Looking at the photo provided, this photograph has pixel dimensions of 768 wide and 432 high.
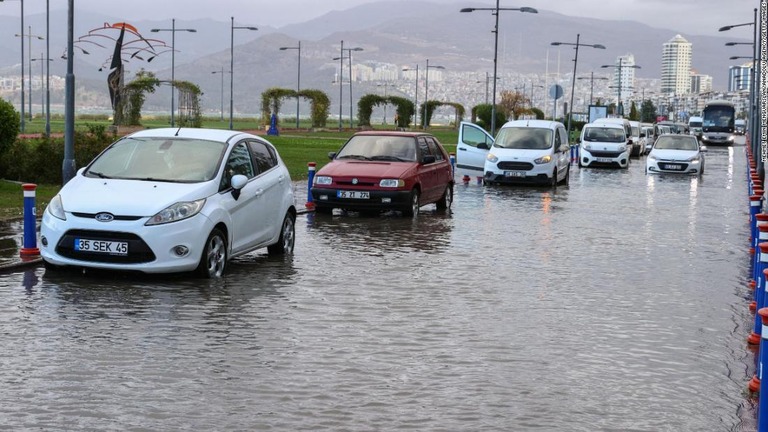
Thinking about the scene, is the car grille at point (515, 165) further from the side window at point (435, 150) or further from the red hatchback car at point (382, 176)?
the red hatchback car at point (382, 176)

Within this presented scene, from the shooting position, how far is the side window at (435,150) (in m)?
22.4

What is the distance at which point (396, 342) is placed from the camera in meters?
9.01

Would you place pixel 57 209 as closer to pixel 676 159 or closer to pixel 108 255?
pixel 108 255

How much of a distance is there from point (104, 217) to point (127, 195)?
0.40 m

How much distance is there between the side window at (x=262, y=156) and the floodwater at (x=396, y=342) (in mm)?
1128

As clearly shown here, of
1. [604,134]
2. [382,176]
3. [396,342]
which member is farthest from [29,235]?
Answer: [604,134]

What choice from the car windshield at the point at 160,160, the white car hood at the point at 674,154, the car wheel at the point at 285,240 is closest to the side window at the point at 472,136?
Answer: the white car hood at the point at 674,154

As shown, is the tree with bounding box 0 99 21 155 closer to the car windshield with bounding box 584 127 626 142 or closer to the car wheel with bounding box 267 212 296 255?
the car wheel with bounding box 267 212 296 255

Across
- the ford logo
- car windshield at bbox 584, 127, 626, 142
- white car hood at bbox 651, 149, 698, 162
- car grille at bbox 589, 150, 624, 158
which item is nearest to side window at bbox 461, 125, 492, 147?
white car hood at bbox 651, 149, 698, 162

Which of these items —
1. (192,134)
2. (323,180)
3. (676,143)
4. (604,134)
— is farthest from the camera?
(604,134)

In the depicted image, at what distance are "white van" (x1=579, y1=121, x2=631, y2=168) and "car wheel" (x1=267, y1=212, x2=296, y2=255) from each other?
3116cm

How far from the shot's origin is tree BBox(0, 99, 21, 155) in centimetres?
2189

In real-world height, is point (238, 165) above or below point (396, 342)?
above

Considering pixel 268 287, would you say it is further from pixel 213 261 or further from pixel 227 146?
pixel 227 146
